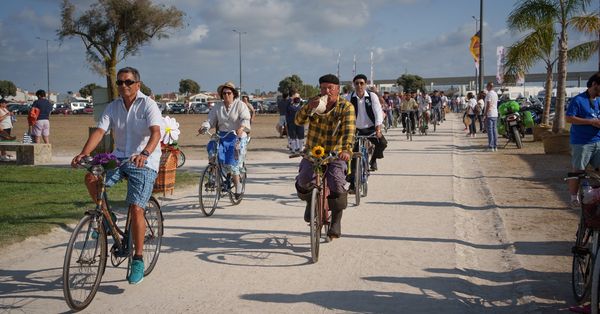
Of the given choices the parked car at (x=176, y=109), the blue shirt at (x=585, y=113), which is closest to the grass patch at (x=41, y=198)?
the blue shirt at (x=585, y=113)

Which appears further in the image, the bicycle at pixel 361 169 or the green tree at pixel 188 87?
the green tree at pixel 188 87

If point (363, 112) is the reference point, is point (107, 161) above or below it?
below

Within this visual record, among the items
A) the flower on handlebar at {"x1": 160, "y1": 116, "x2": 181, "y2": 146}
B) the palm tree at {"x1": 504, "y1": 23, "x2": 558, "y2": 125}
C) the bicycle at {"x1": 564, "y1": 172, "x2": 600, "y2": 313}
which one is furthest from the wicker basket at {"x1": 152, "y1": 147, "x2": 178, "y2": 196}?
the palm tree at {"x1": 504, "y1": 23, "x2": 558, "y2": 125}

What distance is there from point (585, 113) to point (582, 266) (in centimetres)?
236

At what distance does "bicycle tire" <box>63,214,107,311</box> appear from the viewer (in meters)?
4.74

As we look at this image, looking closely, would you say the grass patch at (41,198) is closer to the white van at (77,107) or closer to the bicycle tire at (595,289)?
the bicycle tire at (595,289)

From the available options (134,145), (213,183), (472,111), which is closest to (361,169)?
(213,183)

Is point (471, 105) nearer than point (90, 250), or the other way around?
point (90, 250)

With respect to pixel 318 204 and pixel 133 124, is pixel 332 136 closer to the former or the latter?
pixel 318 204

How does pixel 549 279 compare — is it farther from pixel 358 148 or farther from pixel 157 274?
pixel 358 148

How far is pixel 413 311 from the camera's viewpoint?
481cm

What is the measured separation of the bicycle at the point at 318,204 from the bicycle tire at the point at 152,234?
151 centimetres

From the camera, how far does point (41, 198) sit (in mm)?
10141

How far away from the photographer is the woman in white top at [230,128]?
920 cm
